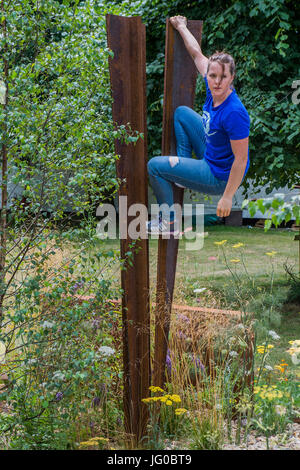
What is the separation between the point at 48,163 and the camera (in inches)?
119

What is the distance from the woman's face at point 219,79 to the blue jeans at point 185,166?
0.83 ft

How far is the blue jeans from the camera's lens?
10.3ft

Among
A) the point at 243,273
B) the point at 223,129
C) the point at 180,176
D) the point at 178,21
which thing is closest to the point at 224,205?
the point at 180,176

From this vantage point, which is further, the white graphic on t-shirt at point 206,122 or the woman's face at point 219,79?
the white graphic on t-shirt at point 206,122

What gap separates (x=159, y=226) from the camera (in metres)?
3.29

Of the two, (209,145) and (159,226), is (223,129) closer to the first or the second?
(209,145)

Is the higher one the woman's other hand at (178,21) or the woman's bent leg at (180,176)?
the woman's other hand at (178,21)

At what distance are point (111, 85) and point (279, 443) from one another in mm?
2328

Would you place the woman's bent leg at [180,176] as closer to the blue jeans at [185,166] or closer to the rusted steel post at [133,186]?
the blue jeans at [185,166]

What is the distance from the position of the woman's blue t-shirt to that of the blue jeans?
5cm

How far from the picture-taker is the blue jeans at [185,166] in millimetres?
3135

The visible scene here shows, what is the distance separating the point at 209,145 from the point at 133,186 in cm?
50

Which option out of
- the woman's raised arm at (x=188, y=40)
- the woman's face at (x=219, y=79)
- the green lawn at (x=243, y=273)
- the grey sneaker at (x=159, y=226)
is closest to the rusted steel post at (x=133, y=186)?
the grey sneaker at (x=159, y=226)
